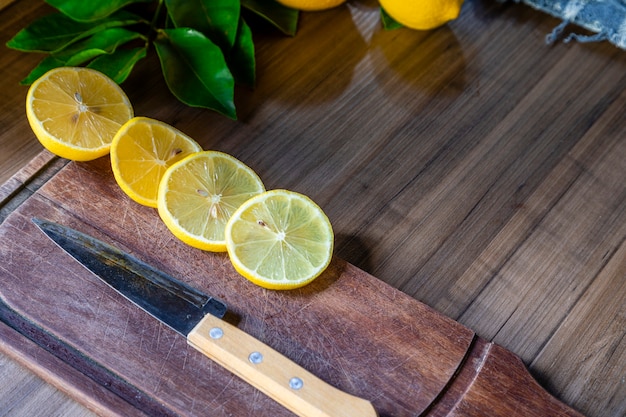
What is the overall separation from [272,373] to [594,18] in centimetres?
88

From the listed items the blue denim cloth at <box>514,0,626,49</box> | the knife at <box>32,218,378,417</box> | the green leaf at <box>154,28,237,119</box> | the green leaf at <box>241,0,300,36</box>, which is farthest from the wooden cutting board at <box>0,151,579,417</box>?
the blue denim cloth at <box>514,0,626,49</box>

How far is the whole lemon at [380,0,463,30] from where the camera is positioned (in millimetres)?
1254

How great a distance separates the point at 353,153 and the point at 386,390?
0.42 meters

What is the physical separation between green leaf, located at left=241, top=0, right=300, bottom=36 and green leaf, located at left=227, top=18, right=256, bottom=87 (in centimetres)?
6

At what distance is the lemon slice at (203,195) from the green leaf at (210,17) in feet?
0.96

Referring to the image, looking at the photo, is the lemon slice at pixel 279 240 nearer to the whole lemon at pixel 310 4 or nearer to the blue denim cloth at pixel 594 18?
the whole lemon at pixel 310 4

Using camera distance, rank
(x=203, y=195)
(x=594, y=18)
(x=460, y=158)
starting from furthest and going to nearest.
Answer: (x=594, y=18) → (x=460, y=158) → (x=203, y=195)

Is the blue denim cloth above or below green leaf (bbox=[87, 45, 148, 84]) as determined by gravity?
above

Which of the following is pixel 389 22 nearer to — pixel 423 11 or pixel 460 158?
pixel 423 11

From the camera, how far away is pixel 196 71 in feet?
3.98

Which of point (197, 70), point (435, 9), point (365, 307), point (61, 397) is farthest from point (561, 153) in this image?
point (61, 397)

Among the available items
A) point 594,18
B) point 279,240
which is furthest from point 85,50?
point 594,18

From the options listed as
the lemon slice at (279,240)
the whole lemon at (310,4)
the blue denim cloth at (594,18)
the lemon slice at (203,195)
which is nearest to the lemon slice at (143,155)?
the lemon slice at (203,195)

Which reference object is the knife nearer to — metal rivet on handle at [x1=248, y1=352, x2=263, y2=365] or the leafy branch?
metal rivet on handle at [x1=248, y1=352, x2=263, y2=365]
